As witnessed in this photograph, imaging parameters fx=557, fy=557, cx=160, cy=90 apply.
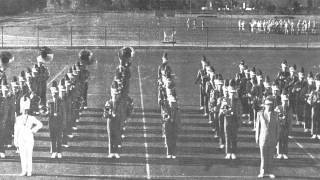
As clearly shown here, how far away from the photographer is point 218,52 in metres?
34.1

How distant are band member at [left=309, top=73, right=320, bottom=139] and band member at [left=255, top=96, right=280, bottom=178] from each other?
3.33m

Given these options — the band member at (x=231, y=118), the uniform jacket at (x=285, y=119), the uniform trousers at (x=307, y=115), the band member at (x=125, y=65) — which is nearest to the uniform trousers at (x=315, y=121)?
the uniform trousers at (x=307, y=115)

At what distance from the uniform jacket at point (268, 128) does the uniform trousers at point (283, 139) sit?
141 centimetres

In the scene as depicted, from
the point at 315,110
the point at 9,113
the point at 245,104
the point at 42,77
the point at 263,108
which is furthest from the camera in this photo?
the point at 42,77

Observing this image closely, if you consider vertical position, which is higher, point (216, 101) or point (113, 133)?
point (216, 101)

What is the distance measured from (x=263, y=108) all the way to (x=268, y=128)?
38.5 inches

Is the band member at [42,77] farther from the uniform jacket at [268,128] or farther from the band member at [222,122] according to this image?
the uniform jacket at [268,128]

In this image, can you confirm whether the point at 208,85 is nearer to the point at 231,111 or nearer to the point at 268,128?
the point at 231,111

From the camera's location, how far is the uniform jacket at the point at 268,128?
406 inches

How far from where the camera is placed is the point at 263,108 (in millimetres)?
11219

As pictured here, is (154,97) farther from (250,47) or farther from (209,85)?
(250,47)

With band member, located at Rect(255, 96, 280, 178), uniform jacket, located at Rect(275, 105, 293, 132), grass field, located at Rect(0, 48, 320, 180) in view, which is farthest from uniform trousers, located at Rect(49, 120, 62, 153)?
uniform jacket, located at Rect(275, 105, 293, 132)

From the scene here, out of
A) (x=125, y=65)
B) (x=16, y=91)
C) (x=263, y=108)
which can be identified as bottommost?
(x=263, y=108)

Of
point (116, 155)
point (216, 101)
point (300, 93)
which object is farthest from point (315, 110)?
point (116, 155)
